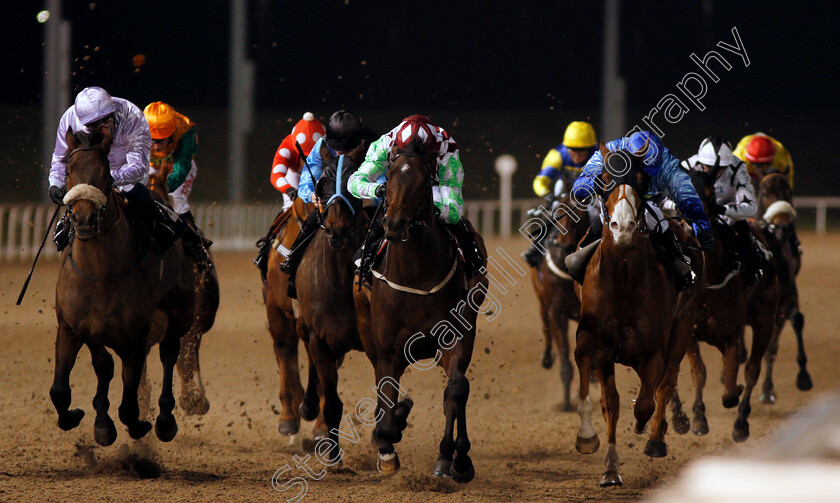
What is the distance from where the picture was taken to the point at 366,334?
6.50 m

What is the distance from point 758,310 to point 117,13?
1059 inches

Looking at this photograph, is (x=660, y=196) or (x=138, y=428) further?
(x=660, y=196)

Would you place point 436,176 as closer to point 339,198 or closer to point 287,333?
point 339,198

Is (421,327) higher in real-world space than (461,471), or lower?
higher

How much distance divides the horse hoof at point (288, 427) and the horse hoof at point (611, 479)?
229 cm

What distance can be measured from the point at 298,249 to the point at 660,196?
7.66ft

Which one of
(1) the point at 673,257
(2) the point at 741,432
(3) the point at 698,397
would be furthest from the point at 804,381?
(1) the point at 673,257

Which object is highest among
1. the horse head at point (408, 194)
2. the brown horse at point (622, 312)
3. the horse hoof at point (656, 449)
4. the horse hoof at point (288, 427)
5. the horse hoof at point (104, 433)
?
the horse head at point (408, 194)

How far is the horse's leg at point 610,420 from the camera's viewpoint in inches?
249

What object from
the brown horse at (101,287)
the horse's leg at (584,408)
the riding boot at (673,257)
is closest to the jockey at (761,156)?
the riding boot at (673,257)

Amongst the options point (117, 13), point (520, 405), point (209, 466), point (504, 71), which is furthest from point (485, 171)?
point (209, 466)

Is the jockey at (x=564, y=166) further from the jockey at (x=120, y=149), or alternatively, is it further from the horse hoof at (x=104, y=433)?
the horse hoof at (x=104, y=433)

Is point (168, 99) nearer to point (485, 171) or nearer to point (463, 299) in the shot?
point (485, 171)

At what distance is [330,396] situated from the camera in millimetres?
6816
